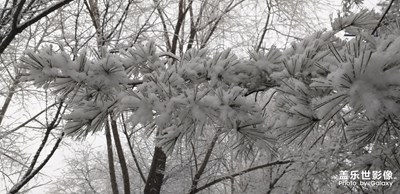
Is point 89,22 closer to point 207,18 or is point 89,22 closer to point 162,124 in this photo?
point 207,18

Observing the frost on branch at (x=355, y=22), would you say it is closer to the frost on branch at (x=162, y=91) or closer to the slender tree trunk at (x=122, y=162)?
the frost on branch at (x=162, y=91)

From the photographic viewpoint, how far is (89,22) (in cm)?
388

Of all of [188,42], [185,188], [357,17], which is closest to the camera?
[357,17]

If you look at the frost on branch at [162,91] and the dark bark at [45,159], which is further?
the dark bark at [45,159]

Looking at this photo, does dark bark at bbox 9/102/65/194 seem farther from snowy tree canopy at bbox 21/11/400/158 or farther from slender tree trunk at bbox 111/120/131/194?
snowy tree canopy at bbox 21/11/400/158

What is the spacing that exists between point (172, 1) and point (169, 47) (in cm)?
69

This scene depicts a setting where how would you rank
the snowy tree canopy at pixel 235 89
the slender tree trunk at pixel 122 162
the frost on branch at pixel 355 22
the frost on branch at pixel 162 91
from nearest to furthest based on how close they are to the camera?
the snowy tree canopy at pixel 235 89
the frost on branch at pixel 162 91
the frost on branch at pixel 355 22
the slender tree trunk at pixel 122 162

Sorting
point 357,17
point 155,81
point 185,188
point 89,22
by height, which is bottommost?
point 155,81

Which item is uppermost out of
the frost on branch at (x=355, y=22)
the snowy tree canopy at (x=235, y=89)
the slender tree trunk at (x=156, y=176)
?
the slender tree trunk at (x=156, y=176)

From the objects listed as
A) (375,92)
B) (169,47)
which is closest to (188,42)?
(169,47)

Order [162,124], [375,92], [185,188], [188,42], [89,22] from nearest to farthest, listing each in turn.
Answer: [375,92] < [162,124] < [89,22] < [188,42] < [185,188]

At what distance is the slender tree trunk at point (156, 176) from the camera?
4.17 metres

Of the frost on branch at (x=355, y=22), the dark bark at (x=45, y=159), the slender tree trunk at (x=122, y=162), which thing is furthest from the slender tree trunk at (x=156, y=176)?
the frost on branch at (x=355, y=22)

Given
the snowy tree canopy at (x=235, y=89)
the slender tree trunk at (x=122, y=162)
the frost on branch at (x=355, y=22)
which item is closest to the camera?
the snowy tree canopy at (x=235, y=89)
